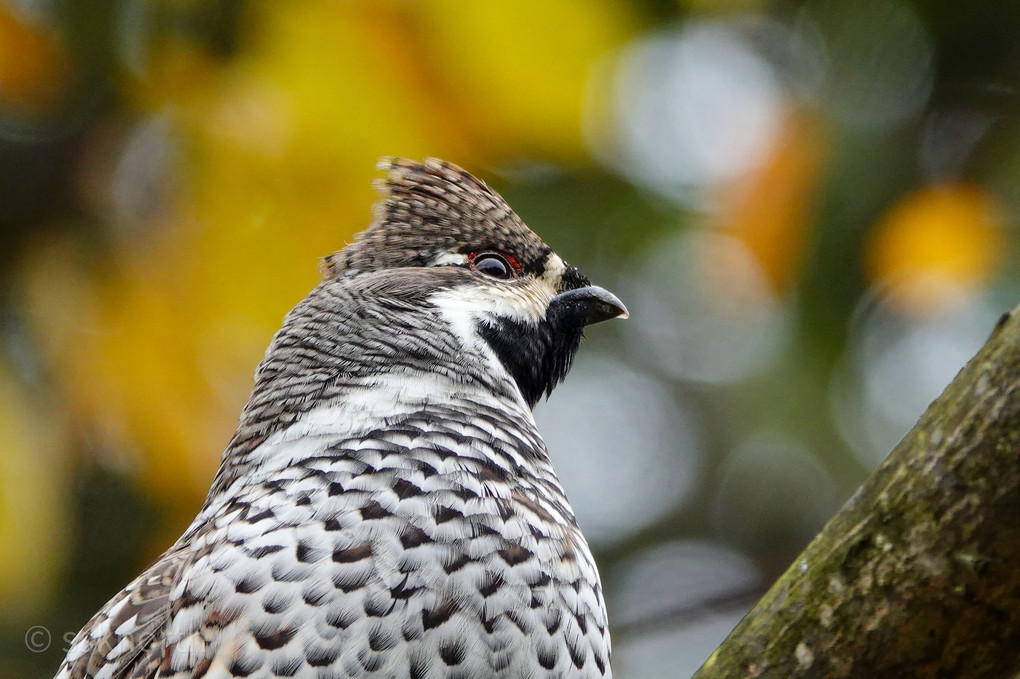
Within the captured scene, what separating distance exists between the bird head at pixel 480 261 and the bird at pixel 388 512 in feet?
0.03

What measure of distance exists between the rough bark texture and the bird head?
1808 millimetres

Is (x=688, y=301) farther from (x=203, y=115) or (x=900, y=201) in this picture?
(x=203, y=115)

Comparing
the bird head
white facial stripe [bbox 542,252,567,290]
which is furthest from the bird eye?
white facial stripe [bbox 542,252,567,290]

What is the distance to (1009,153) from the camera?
604 cm

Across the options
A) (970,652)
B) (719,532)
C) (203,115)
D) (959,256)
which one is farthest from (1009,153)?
(970,652)

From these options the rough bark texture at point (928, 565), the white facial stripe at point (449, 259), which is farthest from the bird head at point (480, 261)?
the rough bark texture at point (928, 565)

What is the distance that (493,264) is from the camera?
3.92 m

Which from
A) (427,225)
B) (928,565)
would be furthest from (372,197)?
(928,565)

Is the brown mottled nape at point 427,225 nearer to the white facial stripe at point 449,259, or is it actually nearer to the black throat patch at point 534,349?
the white facial stripe at point 449,259

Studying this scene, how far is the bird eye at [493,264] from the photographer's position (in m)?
3.90

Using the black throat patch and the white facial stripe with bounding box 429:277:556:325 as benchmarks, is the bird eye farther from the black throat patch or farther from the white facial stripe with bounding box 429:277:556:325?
the black throat patch

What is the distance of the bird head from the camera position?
3.81 meters

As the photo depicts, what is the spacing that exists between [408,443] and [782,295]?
3144 millimetres

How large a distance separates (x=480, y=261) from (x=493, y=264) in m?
0.05
